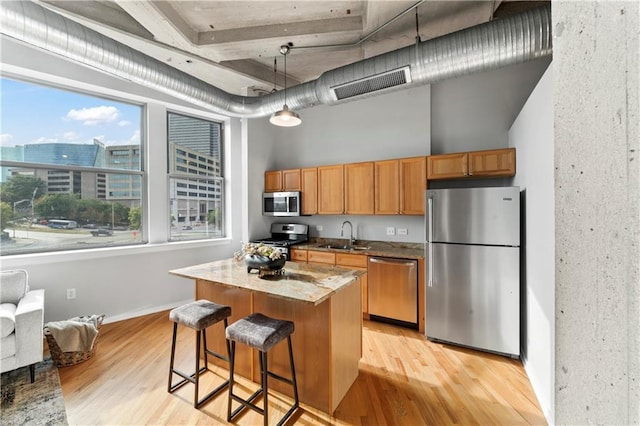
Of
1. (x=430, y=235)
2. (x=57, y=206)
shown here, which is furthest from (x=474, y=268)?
(x=57, y=206)

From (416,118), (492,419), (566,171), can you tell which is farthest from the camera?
(416,118)

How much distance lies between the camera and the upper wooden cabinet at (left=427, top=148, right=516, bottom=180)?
3092mm

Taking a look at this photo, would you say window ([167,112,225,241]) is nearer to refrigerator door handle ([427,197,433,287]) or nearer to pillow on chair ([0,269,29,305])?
pillow on chair ([0,269,29,305])

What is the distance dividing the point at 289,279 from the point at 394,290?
178 centimetres

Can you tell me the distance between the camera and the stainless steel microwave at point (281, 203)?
4.54 m

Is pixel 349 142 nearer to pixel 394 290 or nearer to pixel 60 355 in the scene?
pixel 394 290

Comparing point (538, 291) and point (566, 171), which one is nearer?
point (566, 171)

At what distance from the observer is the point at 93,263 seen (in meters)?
3.43

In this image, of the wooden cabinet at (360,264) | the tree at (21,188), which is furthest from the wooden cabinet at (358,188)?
the tree at (21,188)

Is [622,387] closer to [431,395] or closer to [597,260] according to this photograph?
[597,260]

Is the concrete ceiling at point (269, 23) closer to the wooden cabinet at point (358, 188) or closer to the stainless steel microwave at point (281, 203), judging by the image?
the wooden cabinet at point (358, 188)

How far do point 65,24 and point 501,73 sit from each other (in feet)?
15.0

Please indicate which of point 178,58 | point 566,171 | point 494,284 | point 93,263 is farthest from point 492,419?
point 178,58

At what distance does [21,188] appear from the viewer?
10.3ft
